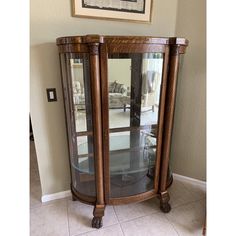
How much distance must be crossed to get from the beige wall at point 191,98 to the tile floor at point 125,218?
0.32 m

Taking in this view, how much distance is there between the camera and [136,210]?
1.65 metres

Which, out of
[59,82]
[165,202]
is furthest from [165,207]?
[59,82]

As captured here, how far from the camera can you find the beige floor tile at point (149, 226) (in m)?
1.44

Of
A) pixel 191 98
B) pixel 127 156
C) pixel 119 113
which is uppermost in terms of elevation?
pixel 191 98

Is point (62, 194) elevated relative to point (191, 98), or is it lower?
lower

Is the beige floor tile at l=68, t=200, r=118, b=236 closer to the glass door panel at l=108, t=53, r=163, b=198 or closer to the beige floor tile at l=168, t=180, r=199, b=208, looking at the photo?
the glass door panel at l=108, t=53, r=163, b=198

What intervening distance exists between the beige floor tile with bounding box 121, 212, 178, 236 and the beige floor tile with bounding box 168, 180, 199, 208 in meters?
0.22

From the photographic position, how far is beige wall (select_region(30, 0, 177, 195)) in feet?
4.37

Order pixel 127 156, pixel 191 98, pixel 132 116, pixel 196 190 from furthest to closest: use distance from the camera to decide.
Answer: pixel 196 190 < pixel 191 98 < pixel 127 156 < pixel 132 116

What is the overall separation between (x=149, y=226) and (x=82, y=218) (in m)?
0.54

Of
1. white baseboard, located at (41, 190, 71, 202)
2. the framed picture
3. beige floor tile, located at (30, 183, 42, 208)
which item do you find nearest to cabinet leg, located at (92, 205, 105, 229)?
white baseboard, located at (41, 190, 71, 202)

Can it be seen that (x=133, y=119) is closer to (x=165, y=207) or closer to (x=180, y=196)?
(x=165, y=207)
